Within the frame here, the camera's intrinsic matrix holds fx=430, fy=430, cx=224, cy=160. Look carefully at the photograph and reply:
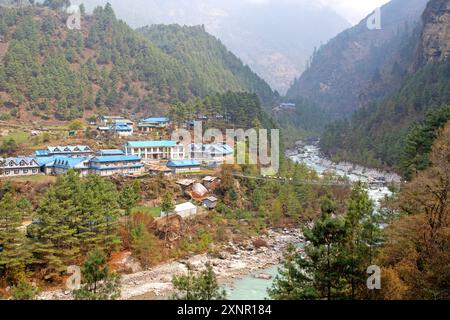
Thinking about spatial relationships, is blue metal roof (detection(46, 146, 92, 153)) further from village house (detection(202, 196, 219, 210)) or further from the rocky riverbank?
the rocky riverbank

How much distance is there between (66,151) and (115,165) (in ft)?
14.1

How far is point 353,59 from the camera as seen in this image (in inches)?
5482

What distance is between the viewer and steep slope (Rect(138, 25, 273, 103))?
7656 centimetres

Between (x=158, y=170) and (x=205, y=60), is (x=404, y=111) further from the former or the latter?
(x=205, y=60)

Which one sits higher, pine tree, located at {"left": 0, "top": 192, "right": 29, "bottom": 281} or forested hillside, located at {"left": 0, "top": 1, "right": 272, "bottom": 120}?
forested hillside, located at {"left": 0, "top": 1, "right": 272, "bottom": 120}

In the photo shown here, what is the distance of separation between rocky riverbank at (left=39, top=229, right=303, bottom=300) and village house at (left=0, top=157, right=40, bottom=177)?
11297 millimetres

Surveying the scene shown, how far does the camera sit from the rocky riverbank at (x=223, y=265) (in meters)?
20.1

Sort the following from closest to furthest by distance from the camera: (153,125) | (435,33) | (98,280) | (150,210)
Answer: (98,280), (150,210), (153,125), (435,33)

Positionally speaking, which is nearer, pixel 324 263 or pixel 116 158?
pixel 324 263

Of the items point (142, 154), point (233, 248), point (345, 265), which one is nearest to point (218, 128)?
point (142, 154)

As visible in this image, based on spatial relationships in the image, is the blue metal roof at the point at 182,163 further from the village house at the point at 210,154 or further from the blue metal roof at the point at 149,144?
the blue metal roof at the point at 149,144

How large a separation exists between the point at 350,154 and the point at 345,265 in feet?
148

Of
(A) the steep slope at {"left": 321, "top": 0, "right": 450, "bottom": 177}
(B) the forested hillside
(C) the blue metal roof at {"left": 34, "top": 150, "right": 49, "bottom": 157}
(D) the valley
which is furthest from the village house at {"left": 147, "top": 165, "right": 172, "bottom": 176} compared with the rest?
(A) the steep slope at {"left": 321, "top": 0, "right": 450, "bottom": 177}

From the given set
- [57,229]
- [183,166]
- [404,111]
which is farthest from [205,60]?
[57,229]
